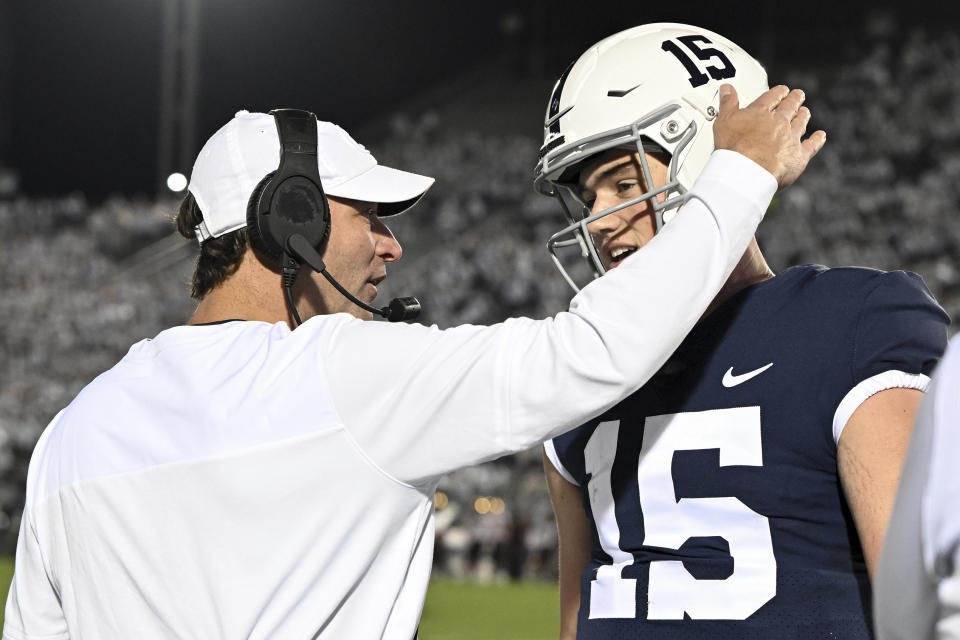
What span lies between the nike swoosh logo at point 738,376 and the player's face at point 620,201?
0.29m

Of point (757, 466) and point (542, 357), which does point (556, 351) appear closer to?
point (542, 357)

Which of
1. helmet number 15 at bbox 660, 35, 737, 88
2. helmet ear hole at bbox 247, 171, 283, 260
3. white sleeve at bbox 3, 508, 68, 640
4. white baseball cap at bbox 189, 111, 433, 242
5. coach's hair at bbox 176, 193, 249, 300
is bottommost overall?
white sleeve at bbox 3, 508, 68, 640

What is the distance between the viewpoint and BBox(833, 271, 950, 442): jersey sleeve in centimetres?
148

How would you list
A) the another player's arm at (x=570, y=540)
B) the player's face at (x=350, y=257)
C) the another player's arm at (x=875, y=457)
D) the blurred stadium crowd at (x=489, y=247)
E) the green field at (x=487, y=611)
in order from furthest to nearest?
the blurred stadium crowd at (x=489, y=247) → the green field at (x=487, y=611) → the another player's arm at (x=570, y=540) → the player's face at (x=350, y=257) → the another player's arm at (x=875, y=457)

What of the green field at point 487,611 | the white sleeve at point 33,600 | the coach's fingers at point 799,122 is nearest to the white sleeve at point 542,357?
the coach's fingers at point 799,122

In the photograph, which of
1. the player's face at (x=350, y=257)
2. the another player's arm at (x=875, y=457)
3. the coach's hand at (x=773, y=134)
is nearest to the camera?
the another player's arm at (x=875, y=457)

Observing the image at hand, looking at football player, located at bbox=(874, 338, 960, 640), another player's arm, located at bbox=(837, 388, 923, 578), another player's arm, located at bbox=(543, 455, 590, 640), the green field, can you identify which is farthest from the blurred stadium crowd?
football player, located at bbox=(874, 338, 960, 640)

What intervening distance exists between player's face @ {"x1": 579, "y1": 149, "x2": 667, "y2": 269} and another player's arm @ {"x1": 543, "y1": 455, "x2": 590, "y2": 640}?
0.39m

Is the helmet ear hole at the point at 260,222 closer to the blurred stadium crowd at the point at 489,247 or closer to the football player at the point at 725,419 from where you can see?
the football player at the point at 725,419

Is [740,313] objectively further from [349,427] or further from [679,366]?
[349,427]

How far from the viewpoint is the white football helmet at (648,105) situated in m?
1.82

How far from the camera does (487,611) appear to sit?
25.9ft

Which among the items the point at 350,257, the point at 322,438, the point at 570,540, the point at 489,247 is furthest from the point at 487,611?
the point at 489,247

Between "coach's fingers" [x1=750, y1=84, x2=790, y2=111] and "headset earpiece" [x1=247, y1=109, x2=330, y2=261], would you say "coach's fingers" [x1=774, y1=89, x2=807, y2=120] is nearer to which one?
"coach's fingers" [x1=750, y1=84, x2=790, y2=111]
